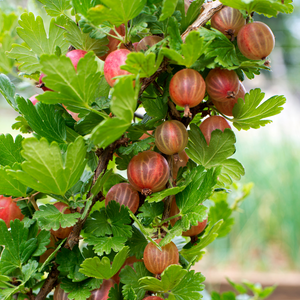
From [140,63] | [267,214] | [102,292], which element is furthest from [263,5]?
[267,214]

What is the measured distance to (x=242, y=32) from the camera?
1.02ft

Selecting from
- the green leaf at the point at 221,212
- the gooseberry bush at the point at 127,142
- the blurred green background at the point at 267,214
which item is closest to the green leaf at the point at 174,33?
the gooseberry bush at the point at 127,142

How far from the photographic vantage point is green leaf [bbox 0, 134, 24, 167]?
0.33 metres

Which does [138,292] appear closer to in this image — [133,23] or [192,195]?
[192,195]

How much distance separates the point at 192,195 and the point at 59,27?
0.25 metres

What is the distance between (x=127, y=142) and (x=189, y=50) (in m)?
0.12

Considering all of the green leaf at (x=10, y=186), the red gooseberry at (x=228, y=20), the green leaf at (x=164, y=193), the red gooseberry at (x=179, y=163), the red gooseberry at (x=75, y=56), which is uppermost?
the red gooseberry at (x=228, y=20)

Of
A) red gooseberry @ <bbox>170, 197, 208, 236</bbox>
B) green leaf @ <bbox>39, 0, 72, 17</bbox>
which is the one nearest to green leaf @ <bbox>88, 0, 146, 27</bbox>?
green leaf @ <bbox>39, 0, 72, 17</bbox>

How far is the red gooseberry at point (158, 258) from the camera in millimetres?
301

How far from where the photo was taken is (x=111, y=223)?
32 cm

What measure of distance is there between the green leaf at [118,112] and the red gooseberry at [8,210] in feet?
0.62

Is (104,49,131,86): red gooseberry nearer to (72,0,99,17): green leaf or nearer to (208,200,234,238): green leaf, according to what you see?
(72,0,99,17): green leaf

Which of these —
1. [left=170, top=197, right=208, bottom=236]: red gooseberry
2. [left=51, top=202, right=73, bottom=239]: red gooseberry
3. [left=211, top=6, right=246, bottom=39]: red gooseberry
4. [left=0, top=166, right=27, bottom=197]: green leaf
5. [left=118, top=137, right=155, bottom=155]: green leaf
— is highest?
[left=211, top=6, right=246, bottom=39]: red gooseberry

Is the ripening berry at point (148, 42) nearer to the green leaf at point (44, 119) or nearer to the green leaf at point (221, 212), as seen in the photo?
the green leaf at point (44, 119)
